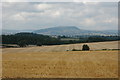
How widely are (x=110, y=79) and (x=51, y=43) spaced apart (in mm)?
73172

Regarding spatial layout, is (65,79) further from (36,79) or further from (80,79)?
(36,79)

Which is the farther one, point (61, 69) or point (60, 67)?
point (60, 67)

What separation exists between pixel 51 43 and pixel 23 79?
7300 cm

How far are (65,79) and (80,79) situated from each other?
87 centimetres

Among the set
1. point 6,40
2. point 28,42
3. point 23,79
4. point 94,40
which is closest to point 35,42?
point 28,42

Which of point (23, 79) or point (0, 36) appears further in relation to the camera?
point (0, 36)

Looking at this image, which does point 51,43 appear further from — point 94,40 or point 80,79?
point 80,79

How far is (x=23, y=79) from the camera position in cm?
1208

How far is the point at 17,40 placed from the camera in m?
85.1

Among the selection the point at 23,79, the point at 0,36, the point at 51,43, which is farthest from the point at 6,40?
the point at 23,79

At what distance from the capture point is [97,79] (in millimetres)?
12180

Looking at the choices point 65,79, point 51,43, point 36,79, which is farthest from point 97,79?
point 51,43

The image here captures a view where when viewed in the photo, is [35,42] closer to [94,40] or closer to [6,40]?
[6,40]

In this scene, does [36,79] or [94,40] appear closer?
[36,79]
